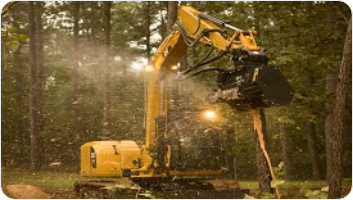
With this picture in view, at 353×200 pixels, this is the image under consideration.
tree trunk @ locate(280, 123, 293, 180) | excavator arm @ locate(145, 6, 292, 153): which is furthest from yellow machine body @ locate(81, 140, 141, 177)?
tree trunk @ locate(280, 123, 293, 180)

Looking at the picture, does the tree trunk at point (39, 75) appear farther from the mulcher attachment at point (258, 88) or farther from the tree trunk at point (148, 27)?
the mulcher attachment at point (258, 88)

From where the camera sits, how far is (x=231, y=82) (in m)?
5.75

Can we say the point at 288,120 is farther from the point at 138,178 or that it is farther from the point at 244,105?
the point at 244,105

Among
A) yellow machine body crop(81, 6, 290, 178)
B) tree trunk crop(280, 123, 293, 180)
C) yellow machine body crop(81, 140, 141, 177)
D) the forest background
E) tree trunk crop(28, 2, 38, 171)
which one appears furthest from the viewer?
tree trunk crop(28, 2, 38, 171)

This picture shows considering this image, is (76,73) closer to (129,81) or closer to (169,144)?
(129,81)

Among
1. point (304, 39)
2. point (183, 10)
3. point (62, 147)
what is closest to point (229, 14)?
point (304, 39)

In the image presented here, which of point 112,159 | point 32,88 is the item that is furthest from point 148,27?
point 112,159

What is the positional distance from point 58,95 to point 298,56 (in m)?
11.5

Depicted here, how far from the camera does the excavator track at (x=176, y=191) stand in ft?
25.9

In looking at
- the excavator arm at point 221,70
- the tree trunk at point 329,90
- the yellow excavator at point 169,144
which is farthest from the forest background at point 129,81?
the excavator arm at point 221,70

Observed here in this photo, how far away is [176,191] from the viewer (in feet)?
26.0

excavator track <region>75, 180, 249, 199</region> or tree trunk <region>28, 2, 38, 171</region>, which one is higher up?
tree trunk <region>28, 2, 38, 171</region>

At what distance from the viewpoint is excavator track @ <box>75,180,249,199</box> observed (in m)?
7.90

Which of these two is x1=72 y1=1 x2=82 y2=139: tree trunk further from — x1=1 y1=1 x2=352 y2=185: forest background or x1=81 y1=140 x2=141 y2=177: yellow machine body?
x1=81 y1=140 x2=141 y2=177: yellow machine body
